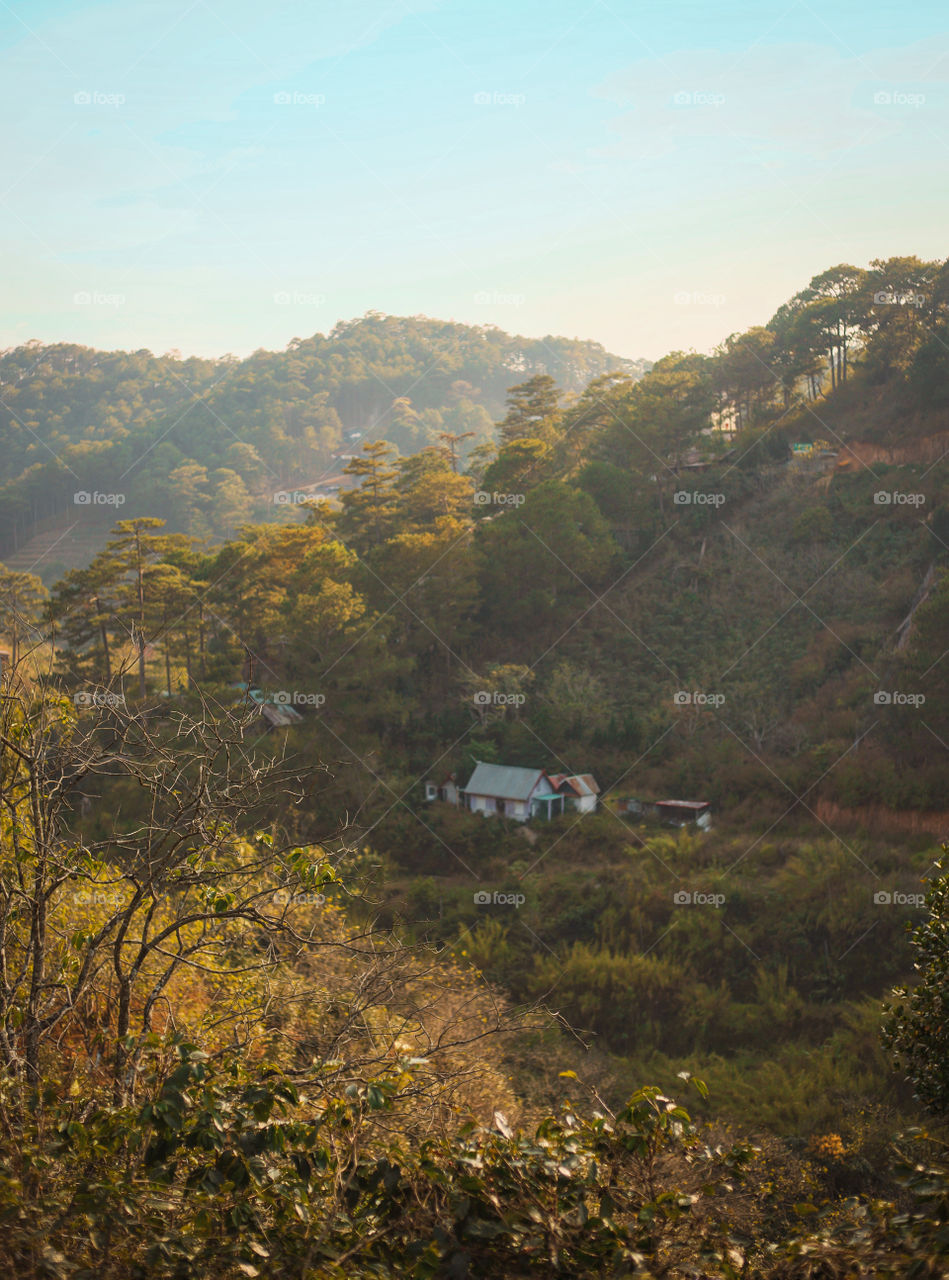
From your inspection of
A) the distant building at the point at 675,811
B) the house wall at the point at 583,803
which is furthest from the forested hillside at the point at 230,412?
the distant building at the point at 675,811

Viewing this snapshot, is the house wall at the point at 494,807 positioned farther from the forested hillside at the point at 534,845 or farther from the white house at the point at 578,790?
the white house at the point at 578,790

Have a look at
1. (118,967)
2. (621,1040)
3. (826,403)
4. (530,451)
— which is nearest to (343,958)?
(621,1040)

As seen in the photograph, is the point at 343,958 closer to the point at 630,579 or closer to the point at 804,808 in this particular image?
the point at 804,808

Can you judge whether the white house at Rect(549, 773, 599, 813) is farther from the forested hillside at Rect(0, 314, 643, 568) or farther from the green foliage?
the forested hillside at Rect(0, 314, 643, 568)

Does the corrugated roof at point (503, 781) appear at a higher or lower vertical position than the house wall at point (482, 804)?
higher

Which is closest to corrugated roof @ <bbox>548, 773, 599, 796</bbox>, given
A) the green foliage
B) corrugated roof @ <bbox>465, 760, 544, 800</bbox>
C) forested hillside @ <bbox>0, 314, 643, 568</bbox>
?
corrugated roof @ <bbox>465, 760, 544, 800</bbox>

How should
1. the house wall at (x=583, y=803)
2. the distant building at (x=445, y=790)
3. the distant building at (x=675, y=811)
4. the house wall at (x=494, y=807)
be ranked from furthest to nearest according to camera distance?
the distant building at (x=445, y=790)
the house wall at (x=583, y=803)
the house wall at (x=494, y=807)
the distant building at (x=675, y=811)
